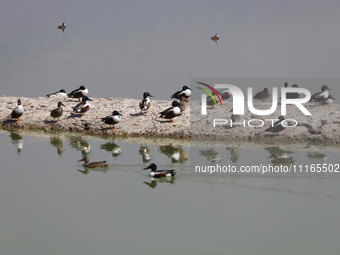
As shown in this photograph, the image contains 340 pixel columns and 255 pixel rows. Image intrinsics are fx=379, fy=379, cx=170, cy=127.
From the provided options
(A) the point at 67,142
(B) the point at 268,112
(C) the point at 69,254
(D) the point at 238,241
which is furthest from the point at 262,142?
(C) the point at 69,254

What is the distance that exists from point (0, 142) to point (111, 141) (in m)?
5.21

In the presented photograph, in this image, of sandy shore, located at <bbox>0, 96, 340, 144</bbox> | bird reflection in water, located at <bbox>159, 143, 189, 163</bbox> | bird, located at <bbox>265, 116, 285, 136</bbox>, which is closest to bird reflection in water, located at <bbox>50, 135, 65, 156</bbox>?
sandy shore, located at <bbox>0, 96, 340, 144</bbox>

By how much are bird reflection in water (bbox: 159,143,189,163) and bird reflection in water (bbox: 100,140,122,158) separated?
1.84 m

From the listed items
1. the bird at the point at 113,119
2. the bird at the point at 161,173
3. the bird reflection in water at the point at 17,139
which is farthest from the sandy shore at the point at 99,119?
the bird at the point at 161,173

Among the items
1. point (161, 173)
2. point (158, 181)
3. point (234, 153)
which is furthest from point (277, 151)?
point (158, 181)

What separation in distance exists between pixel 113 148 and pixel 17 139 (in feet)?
17.8

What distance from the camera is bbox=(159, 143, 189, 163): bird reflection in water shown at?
14445 millimetres

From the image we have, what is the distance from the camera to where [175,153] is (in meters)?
15.6

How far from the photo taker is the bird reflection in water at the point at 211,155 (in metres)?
14.1

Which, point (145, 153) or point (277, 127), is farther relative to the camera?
point (277, 127)

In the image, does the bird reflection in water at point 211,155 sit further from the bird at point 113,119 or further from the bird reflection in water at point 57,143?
the bird reflection in water at point 57,143

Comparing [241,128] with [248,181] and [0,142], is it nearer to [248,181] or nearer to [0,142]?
[248,181]

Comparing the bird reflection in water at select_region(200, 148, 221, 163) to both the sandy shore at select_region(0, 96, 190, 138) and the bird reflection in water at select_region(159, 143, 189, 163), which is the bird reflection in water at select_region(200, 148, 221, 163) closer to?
the bird reflection in water at select_region(159, 143, 189, 163)

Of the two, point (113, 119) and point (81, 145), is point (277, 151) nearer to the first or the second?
point (113, 119)
